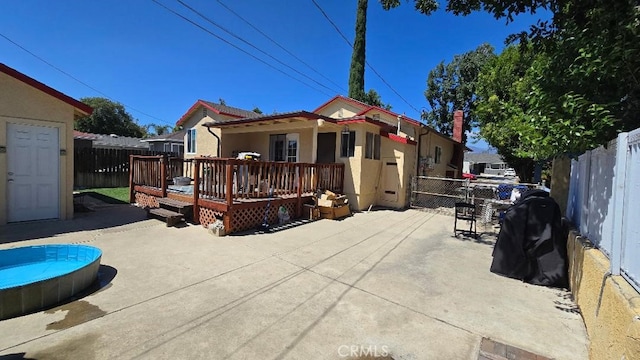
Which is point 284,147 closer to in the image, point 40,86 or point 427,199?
point 427,199

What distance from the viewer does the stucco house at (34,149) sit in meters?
6.58

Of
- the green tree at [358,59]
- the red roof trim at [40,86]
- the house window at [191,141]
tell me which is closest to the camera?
the red roof trim at [40,86]

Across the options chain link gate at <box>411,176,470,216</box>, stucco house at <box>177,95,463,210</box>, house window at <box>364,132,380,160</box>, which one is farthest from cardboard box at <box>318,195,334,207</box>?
chain link gate at <box>411,176,470,216</box>

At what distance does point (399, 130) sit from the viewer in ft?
40.5

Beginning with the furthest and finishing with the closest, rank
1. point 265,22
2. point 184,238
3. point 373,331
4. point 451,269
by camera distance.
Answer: point 265,22 < point 184,238 < point 451,269 < point 373,331

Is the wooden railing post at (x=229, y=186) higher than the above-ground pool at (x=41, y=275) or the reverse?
higher

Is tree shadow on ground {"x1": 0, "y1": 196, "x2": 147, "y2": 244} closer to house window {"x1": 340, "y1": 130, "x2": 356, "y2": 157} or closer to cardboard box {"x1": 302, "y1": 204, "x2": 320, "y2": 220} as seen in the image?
cardboard box {"x1": 302, "y1": 204, "x2": 320, "y2": 220}

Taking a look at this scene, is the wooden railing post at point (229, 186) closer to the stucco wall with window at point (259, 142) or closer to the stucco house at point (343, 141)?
the stucco house at point (343, 141)

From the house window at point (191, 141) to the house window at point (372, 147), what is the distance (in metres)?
9.01

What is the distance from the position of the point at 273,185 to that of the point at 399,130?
6655 millimetres

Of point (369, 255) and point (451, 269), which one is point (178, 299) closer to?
point (369, 255)

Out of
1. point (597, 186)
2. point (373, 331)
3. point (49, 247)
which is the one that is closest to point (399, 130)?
point (597, 186)

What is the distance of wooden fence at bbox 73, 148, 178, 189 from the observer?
46.0 feet

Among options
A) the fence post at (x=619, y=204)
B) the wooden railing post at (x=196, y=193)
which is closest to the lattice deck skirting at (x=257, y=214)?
the wooden railing post at (x=196, y=193)
